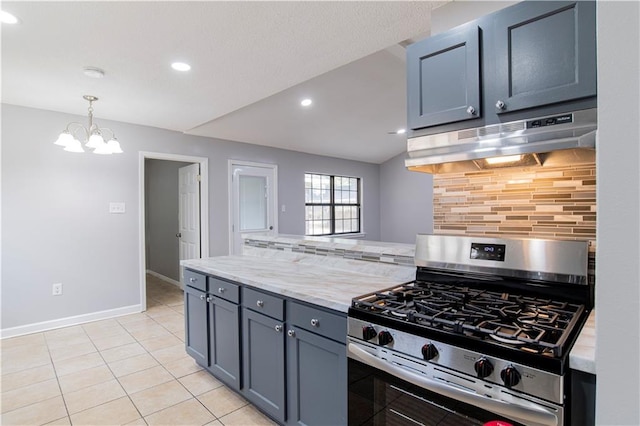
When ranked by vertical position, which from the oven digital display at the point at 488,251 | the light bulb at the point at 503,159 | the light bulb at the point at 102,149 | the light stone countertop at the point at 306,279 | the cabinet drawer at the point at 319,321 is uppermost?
the light bulb at the point at 102,149

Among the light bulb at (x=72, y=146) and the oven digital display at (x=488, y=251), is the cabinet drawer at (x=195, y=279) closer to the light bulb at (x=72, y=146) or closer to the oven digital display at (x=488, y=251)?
the light bulb at (x=72, y=146)

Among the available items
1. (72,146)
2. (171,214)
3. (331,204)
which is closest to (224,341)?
(72,146)

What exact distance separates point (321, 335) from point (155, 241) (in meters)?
5.89

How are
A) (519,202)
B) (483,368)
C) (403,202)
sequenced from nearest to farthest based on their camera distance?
(483,368) < (519,202) < (403,202)

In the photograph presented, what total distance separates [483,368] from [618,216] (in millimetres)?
626

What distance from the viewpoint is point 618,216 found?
1.90ft

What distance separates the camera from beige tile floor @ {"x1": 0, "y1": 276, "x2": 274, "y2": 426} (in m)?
2.09

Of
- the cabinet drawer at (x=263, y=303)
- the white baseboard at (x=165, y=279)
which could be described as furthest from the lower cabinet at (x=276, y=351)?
the white baseboard at (x=165, y=279)

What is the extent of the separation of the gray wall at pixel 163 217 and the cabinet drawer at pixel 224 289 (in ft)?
12.1

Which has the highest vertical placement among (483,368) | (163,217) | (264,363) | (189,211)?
(189,211)

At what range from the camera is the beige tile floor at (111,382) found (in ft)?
6.86

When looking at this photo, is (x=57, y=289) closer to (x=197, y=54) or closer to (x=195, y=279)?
(x=195, y=279)

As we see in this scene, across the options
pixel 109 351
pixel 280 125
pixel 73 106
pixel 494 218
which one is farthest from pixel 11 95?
pixel 494 218

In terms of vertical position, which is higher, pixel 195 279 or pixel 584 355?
pixel 584 355
